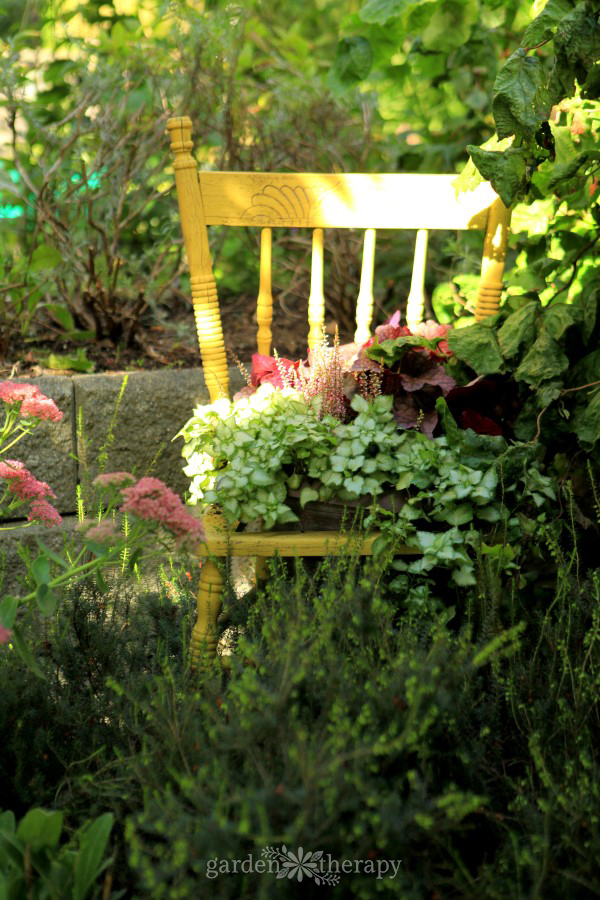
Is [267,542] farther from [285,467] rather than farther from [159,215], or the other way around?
[159,215]

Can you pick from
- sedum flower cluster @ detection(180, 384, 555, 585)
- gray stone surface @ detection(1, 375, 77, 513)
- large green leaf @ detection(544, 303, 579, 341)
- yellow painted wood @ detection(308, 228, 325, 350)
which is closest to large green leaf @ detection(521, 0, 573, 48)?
large green leaf @ detection(544, 303, 579, 341)

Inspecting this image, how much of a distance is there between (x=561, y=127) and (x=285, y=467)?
49.5 inches

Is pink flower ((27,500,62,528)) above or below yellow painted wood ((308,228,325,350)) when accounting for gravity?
below

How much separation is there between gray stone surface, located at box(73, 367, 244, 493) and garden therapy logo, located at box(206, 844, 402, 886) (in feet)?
4.79

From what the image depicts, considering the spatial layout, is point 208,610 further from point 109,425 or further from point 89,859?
point 109,425

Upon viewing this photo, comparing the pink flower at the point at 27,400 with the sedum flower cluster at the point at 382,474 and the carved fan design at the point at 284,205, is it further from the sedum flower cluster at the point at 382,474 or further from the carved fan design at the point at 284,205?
the carved fan design at the point at 284,205

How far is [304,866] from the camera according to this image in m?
1.28

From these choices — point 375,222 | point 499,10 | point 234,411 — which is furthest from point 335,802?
point 499,10

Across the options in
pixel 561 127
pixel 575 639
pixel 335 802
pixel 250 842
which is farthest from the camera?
pixel 561 127

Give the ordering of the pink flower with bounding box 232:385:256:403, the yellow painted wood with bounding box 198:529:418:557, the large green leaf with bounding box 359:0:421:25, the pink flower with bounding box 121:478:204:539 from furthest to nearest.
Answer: the large green leaf with bounding box 359:0:421:25
the pink flower with bounding box 232:385:256:403
the yellow painted wood with bounding box 198:529:418:557
the pink flower with bounding box 121:478:204:539

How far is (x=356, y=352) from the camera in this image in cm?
228

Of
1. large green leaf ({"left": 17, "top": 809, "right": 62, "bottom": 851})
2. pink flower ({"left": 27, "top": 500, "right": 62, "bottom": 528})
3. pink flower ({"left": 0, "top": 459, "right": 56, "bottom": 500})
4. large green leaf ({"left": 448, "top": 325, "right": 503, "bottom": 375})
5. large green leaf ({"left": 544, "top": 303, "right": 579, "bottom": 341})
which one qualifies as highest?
large green leaf ({"left": 544, "top": 303, "right": 579, "bottom": 341})

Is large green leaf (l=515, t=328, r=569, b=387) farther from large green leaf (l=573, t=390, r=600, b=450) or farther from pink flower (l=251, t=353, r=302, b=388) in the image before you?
pink flower (l=251, t=353, r=302, b=388)

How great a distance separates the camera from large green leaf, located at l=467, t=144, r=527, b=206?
188cm
